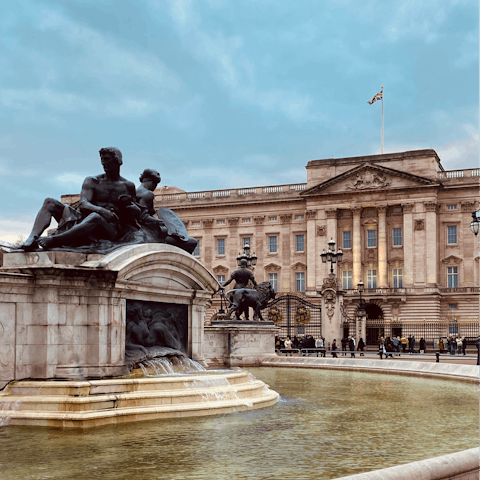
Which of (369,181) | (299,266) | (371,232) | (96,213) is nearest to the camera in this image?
(96,213)

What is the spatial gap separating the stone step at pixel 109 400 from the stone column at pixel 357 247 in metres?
58.5

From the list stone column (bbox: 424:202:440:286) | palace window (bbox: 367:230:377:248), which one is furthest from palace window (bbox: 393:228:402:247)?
stone column (bbox: 424:202:440:286)

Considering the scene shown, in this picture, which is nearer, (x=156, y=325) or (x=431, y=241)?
(x=156, y=325)

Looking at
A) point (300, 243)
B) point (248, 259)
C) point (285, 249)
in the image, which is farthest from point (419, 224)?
point (248, 259)

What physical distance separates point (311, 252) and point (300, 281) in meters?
3.57

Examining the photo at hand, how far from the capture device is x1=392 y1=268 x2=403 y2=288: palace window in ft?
218

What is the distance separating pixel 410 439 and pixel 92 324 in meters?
4.75

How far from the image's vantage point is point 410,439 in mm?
8078

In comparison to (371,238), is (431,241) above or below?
below

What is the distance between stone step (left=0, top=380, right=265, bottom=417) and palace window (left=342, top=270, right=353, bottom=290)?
193 feet

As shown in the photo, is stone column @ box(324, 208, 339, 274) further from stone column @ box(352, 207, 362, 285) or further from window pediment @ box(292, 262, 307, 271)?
window pediment @ box(292, 262, 307, 271)

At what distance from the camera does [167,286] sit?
11758 millimetres

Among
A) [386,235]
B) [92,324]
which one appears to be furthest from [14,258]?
[386,235]

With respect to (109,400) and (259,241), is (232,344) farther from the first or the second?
(259,241)
